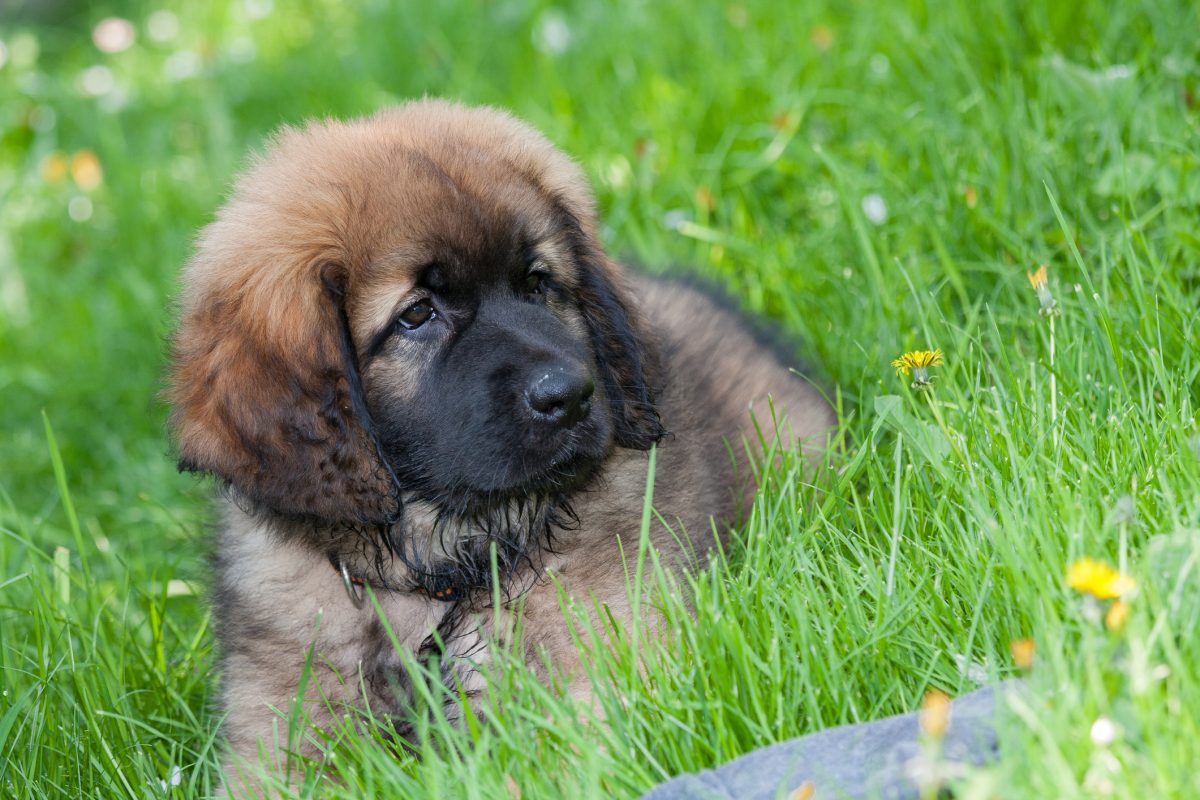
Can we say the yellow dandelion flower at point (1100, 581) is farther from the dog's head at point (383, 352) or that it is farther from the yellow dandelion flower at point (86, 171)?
the yellow dandelion flower at point (86, 171)

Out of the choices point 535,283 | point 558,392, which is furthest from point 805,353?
point 558,392

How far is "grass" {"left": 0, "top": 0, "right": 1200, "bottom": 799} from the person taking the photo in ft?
5.87

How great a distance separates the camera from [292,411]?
2.20 metres

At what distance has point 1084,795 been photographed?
1383mm

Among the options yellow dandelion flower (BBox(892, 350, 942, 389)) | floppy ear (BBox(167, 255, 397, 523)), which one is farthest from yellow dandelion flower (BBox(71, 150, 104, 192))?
yellow dandelion flower (BBox(892, 350, 942, 389))

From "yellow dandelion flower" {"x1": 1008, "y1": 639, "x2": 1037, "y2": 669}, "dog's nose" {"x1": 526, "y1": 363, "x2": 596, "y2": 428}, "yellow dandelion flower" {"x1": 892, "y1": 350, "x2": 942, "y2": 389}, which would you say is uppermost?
"dog's nose" {"x1": 526, "y1": 363, "x2": 596, "y2": 428}

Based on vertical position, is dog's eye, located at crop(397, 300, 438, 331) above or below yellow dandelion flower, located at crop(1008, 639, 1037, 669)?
above

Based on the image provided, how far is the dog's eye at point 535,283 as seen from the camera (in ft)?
7.80

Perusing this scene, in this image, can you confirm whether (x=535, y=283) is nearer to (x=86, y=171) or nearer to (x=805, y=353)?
(x=805, y=353)

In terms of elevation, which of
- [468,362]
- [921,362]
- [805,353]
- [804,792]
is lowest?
[805,353]

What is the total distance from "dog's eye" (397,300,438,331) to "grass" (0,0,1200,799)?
54 centimetres

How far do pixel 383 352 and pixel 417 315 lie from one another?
9cm

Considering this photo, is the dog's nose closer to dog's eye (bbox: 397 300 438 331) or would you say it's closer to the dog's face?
the dog's face

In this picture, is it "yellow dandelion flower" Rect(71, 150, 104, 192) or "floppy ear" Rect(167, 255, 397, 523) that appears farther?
"yellow dandelion flower" Rect(71, 150, 104, 192)
